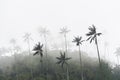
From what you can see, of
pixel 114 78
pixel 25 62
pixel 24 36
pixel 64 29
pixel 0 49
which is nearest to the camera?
pixel 114 78

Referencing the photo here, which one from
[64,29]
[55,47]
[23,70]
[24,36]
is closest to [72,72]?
[23,70]

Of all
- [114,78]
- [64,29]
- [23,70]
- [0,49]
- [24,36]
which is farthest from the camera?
[0,49]

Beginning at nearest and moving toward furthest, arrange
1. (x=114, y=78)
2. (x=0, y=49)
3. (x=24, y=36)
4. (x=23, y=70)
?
(x=114, y=78), (x=23, y=70), (x=24, y=36), (x=0, y=49)

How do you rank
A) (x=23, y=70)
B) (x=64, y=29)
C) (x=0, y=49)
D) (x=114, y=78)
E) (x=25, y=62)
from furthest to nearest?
(x=0, y=49)
(x=64, y=29)
(x=25, y=62)
(x=23, y=70)
(x=114, y=78)

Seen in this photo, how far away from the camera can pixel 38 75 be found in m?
91.9

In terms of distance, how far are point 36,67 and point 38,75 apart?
956 centimetres

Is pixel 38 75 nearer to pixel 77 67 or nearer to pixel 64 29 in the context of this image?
pixel 77 67

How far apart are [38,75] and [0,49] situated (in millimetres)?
87001

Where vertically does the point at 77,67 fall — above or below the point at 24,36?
below

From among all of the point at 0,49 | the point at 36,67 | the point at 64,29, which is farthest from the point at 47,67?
the point at 0,49

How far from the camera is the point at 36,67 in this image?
101 m

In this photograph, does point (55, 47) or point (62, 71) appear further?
point (55, 47)

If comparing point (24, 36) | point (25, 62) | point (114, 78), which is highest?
point (24, 36)

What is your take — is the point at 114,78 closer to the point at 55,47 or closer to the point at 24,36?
the point at 24,36
